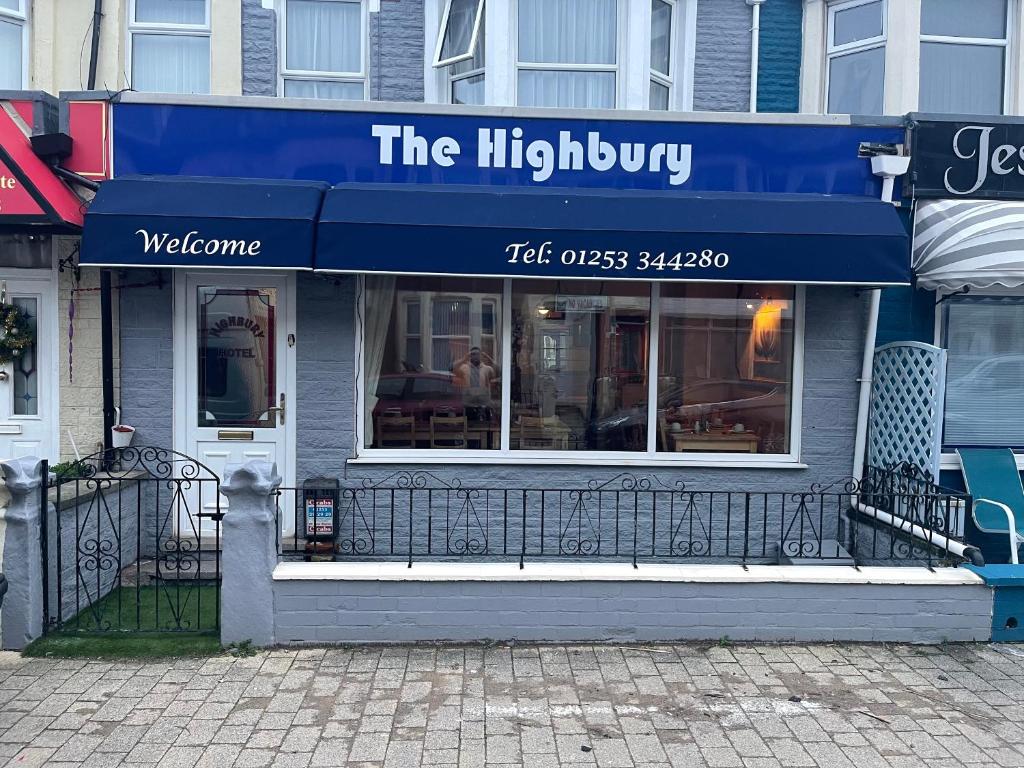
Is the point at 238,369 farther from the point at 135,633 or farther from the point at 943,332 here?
the point at 943,332

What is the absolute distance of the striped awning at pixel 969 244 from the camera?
7070 millimetres

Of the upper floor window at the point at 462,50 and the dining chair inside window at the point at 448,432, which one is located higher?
the upper floor window at the point at 462,50

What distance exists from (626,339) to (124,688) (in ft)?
15.7

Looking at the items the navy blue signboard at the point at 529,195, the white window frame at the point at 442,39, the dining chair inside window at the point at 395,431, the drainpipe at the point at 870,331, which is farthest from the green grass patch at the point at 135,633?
the drainpipe at the point at 870,331

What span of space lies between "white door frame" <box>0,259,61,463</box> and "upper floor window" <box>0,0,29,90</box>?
1883 millimetres

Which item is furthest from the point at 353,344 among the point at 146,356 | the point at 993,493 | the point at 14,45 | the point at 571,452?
the point at 993,493

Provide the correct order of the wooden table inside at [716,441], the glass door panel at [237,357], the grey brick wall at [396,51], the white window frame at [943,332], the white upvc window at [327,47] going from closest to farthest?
the glass door panel at [237,357] < the wooden table inside at [716,441] < the white window frame at [943,332] < the grey brick wall at [396,51] < the white upvc window at [327,47]

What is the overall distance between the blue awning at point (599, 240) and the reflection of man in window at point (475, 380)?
46.4 inches

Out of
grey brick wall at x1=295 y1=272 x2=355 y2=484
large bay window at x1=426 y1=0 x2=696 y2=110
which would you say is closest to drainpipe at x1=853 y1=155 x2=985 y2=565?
large bay window at x1=426 y1=0 x2=696 y2=110

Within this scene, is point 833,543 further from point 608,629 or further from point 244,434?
point 244,434

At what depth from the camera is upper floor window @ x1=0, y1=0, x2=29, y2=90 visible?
25.2 feet

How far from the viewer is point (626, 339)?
25.1 ft

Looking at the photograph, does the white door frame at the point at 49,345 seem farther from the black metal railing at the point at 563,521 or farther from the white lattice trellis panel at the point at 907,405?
the white lattice trellis panel at the point at 907,405

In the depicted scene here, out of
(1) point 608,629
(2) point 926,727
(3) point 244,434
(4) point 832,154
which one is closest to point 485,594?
(1) point 608,629
